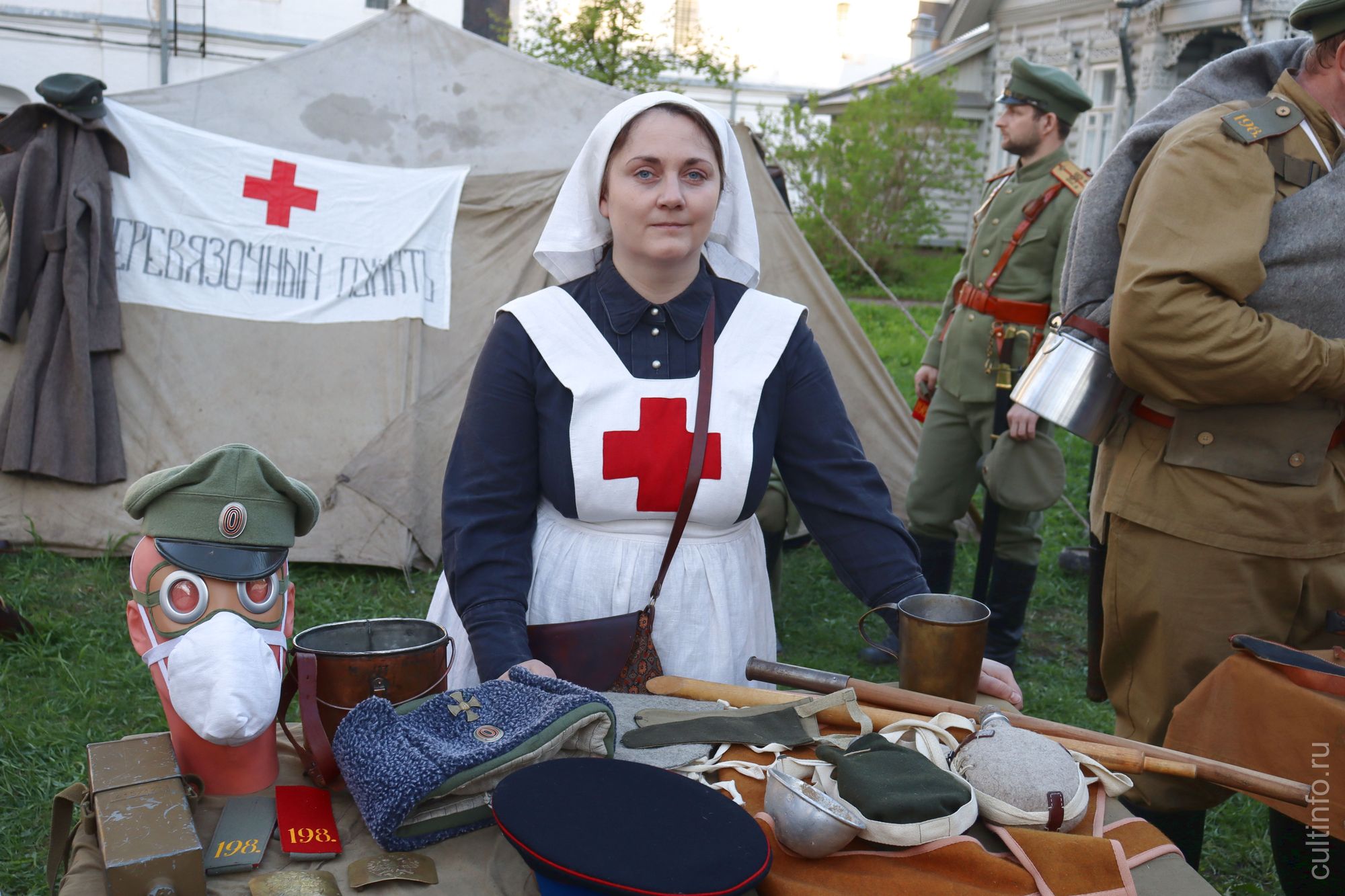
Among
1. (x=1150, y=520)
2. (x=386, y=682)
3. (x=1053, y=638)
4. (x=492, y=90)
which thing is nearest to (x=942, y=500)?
(x=1053, y=638)

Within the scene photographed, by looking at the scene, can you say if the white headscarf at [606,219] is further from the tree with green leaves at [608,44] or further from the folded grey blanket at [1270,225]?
the tree with green leaves at [608,44]

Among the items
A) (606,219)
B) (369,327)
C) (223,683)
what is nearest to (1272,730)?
(606,219)

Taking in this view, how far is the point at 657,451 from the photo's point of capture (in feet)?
5.96

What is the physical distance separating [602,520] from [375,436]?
318cm

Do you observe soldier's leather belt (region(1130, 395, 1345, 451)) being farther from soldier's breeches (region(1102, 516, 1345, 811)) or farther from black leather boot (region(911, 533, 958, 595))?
black leather boot (region(911, 533, 958, 595))

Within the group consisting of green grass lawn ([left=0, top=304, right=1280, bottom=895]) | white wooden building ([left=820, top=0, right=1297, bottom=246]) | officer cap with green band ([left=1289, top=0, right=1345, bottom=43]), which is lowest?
green grass lawn ([left=0, top=304, right=1280, bottom=895])

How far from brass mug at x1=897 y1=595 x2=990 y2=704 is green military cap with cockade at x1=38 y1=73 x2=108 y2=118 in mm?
4011

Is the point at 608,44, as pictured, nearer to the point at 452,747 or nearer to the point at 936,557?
the point at 936,557

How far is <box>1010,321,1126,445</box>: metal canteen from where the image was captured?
2.30m

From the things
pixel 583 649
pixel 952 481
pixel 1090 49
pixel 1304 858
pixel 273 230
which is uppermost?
pixel 1090 49

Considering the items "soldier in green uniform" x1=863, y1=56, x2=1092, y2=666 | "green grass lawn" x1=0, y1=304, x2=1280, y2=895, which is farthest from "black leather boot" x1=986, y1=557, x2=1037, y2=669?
"green grass lawn" x1=0, y1=304, x2=1280, y2=895

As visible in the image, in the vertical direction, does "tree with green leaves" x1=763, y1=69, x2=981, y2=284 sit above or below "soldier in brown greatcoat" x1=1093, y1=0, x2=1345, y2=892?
above

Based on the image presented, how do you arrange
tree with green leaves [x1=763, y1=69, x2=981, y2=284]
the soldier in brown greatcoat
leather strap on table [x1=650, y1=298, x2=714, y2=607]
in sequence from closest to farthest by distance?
leather strap on table [x1=650, y1=298, x2=714, y2=607], the soldier in brown greatcoat, tree with green leaves [x1=763, y1=69, x2=981, y2=284]

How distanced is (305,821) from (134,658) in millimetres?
2843
